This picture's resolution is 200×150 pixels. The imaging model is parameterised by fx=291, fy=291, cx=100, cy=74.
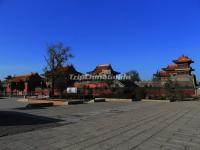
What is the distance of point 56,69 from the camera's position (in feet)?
138

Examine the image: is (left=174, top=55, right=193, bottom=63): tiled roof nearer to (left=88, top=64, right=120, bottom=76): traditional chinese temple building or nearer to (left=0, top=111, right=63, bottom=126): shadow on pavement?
(left=88, top=64, right=120, bottom=76): traditional chinese temple building

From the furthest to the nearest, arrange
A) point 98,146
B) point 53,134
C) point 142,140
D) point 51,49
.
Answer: point 51,49
point 53,134
point 142,140
point 98,146

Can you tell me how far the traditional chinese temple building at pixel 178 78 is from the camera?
53969mm

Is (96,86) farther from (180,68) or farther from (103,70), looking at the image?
(180,68)

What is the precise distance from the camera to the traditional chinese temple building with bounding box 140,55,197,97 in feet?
177

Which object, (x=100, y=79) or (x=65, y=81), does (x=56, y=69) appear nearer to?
(x=65, y=81)

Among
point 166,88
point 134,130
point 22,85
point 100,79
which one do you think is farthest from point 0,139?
point 22,85

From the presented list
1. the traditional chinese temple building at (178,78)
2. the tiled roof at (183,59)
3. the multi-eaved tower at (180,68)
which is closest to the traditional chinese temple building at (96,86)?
the traditional chinese temple building at (178,78)

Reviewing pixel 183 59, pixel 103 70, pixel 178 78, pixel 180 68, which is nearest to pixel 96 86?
pixel 103 70

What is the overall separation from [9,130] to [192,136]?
5691 mm

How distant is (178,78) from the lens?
204ft

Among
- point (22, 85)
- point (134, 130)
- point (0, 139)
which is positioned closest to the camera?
point (0, 139)

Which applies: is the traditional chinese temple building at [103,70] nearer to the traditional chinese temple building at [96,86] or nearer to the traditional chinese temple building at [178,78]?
the traditional chinese temple building at [96,86]

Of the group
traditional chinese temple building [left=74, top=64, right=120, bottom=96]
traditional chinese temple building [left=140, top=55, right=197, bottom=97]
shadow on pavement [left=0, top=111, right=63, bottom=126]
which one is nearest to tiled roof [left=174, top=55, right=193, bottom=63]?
traditional chinese temple building [left=140, top=55, right=197, bottom=97]
